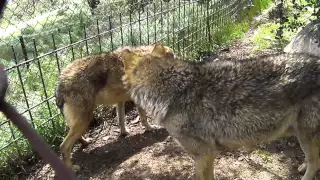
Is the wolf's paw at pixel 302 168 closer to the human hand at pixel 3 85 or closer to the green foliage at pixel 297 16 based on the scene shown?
the green foliage at pixel 297 16

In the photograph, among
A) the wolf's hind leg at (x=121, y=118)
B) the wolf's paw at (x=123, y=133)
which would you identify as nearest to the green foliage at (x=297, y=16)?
the wolf's hind leg at (x=121, y=118)

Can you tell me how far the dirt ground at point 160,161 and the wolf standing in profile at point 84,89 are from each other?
0.38m

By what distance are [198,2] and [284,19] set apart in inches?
90.6

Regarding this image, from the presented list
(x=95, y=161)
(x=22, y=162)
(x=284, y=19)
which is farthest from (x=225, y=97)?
(x=284, y=19)

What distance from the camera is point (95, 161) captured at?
4.48 metres

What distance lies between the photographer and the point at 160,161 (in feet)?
14.1

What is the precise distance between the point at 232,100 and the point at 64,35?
4.82m

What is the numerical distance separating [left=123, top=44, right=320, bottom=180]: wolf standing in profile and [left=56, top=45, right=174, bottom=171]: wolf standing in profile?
0.62 metres

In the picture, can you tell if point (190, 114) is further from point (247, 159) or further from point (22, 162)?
point (22, 162)

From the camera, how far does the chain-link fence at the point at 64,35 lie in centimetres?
460

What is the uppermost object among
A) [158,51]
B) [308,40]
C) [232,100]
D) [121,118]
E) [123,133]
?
[158,51]

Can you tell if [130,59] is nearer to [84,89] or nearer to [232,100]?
[84,89]

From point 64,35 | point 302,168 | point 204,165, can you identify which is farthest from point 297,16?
point 64,35

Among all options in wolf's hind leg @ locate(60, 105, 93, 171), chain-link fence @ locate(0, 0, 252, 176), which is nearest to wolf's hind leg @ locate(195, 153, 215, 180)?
wolf's hind leg @ locate(60, 105, 93, 171)
